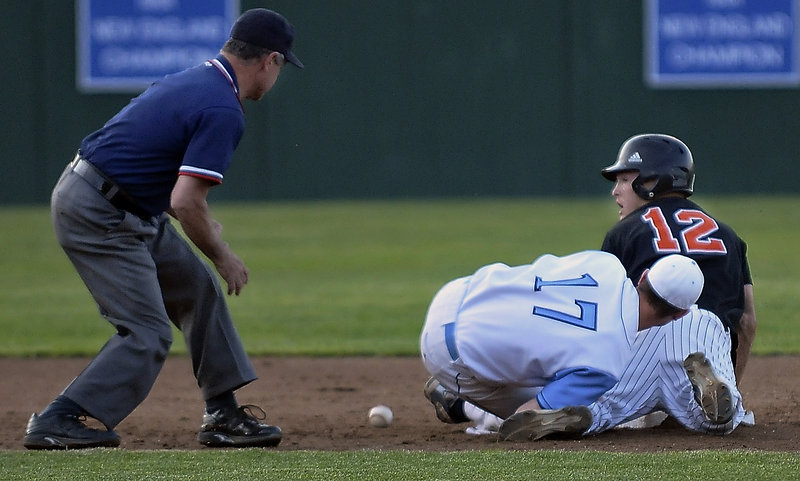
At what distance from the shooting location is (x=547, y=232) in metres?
14.8

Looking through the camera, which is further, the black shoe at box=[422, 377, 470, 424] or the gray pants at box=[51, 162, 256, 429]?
the black shoe at box=[422, 377, 470, 424]

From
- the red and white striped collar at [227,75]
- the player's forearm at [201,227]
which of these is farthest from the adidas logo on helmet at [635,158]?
the player's forearm at [201,227]

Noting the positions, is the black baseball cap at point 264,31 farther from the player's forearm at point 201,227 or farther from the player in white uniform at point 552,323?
the player in white uniform at point 552,323

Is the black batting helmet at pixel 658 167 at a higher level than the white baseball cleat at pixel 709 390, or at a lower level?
higher

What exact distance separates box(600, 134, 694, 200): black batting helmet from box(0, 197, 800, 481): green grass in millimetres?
1317

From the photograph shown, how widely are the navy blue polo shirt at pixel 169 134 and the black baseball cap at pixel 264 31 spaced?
13 cm

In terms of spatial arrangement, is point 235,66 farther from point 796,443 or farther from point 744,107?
point 744,107

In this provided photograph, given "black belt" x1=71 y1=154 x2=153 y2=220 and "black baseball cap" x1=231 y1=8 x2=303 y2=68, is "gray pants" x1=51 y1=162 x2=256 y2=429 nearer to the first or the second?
"black belt" x1=71 y1=154 x2=153 y2=220

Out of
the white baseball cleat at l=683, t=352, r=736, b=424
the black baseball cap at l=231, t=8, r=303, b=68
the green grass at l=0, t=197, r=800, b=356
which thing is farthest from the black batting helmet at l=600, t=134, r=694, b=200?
the green grass at l=0, t=197, r=800, b=356

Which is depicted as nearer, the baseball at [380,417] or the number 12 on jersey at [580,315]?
the number 12 on jersey at [580,315]

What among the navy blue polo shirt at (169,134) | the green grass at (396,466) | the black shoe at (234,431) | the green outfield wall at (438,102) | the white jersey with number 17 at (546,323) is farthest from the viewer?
the green outfield wall at (438,102)

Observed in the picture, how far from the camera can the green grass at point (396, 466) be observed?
147 inches

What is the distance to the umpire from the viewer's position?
435cm

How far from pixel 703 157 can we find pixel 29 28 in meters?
10.7
